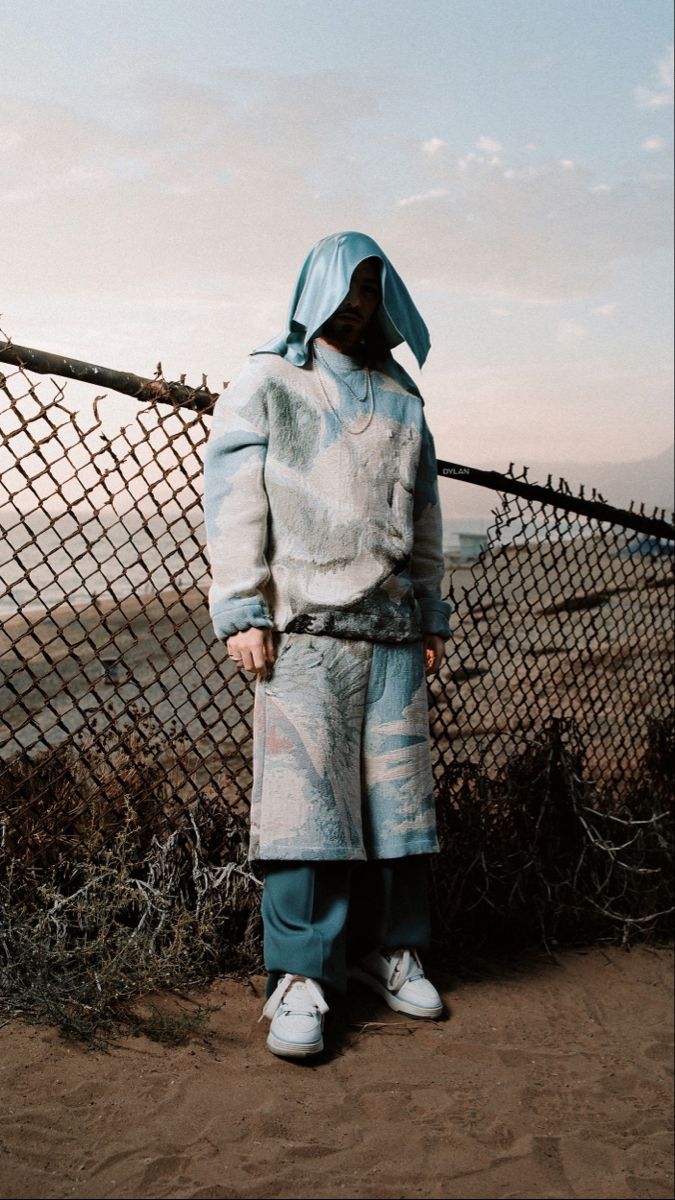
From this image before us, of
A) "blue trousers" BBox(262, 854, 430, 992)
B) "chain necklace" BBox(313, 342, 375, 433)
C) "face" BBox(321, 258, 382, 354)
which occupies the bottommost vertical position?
"blue trousers" BBox(262, 854, 430, 992)

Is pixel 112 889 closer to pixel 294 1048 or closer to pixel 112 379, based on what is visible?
pixel 294 1048

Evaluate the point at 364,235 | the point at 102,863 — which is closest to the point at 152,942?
the point at 102,863

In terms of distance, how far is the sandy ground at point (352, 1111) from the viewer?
212 centimetres

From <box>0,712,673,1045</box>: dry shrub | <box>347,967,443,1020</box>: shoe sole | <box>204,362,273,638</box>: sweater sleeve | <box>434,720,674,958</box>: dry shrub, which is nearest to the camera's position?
<box>204,362,273,638</box>: sweater sleeve

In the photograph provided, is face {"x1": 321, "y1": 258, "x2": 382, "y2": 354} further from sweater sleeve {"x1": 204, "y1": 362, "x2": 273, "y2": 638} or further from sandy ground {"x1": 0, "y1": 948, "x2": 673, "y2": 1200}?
sandy ground {"x1": 0, "y1": 948, "x2": 673, "y2": 1200}

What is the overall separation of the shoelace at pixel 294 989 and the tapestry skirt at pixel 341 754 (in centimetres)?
33

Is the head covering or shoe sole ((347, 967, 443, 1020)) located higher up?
the head covering

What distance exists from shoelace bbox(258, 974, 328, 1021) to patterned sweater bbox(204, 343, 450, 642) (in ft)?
2.96

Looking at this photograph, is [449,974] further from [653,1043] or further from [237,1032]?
[237,1032]

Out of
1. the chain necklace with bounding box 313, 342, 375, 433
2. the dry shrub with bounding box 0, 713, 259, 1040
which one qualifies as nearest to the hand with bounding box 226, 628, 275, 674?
the dry shrub with bounding box 0, 713, 259, 1040

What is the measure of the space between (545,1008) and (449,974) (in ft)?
1.02

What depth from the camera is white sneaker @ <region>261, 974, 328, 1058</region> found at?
8.54 feet

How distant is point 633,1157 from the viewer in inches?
91.4

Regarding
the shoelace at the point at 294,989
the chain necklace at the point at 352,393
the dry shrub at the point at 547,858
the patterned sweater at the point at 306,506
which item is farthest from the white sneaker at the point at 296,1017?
the chain necklace at the point at 352,393
